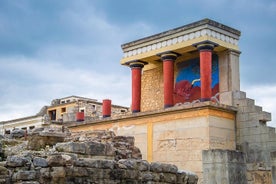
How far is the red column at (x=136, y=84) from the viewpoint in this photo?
26222 mm

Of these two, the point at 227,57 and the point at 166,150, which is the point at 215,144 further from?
the point at 227,57

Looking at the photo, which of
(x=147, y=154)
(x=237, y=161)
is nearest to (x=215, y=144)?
(x=147, y=154)

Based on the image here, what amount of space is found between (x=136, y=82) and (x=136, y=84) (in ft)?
0.40

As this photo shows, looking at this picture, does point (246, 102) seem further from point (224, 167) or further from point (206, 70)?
point (224, 167)

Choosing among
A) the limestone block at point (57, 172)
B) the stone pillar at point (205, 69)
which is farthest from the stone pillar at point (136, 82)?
the limestone block at point (57, 172)

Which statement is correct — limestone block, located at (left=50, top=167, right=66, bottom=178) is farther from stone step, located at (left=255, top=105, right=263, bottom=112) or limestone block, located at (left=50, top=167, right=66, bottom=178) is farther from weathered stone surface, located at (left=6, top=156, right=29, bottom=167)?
stone step, located at (left=255, top=105, right=263, bottom=112)

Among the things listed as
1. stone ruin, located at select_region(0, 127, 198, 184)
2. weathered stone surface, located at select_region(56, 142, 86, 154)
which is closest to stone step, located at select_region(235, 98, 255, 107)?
stone ruin, located at select_region(0, 127, 198, 184)

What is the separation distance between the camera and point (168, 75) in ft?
80.8

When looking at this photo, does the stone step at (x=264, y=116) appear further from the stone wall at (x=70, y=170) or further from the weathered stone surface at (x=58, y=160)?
the weathered stone surface at (x=58, y=160)

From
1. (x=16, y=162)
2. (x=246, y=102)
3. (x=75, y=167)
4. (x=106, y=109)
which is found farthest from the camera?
(x=106, y=109)

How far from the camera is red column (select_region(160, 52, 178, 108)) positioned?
79.4ft

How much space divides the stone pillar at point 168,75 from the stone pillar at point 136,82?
2203 mm

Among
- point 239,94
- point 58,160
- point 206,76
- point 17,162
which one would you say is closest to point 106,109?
point 206,76

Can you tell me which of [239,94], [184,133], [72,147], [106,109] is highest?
[239,94]
